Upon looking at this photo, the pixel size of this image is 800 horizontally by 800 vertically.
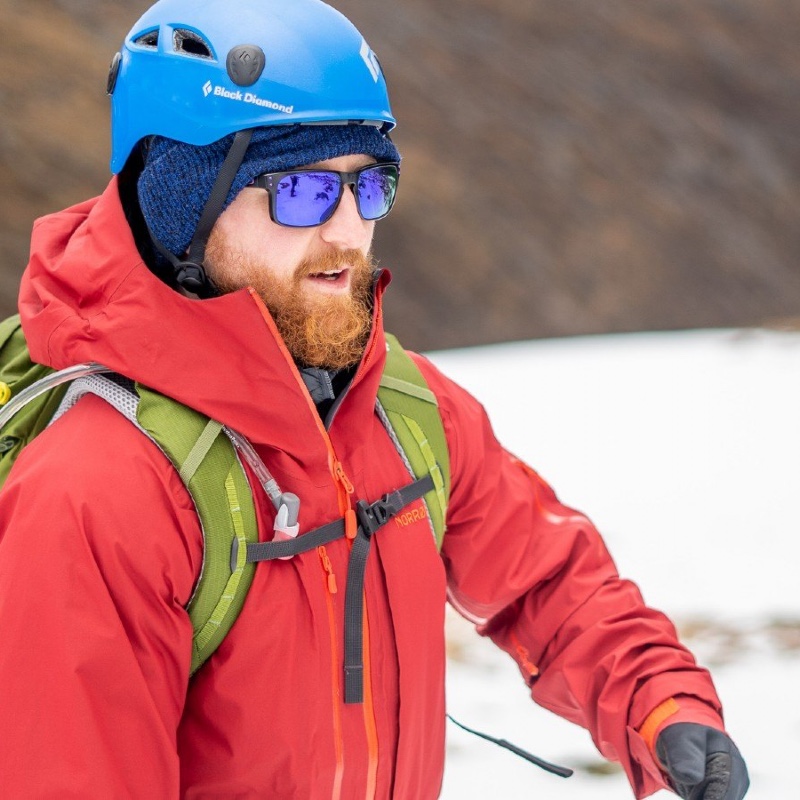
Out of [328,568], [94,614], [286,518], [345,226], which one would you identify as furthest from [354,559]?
[345,226]

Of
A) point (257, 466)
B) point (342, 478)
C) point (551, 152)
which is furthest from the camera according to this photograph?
point (551, 152)

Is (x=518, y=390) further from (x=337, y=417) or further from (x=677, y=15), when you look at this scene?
(x=677, y=15)

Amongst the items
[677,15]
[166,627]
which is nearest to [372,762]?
[166,627]

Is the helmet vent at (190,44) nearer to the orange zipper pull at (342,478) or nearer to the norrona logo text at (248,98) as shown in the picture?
the norrona logo text at (248,98)

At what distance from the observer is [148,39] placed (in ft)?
7.13

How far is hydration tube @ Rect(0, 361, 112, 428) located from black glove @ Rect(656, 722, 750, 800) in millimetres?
1207

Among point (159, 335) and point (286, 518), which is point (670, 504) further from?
point (159, 335)

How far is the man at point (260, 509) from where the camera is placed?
1.70m

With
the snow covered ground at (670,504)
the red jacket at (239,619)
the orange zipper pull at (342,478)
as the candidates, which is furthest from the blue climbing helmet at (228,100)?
the snow covered ground at (670,504)

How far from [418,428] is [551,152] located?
47.4 feet

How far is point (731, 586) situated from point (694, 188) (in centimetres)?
1290

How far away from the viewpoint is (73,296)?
6.38 feet

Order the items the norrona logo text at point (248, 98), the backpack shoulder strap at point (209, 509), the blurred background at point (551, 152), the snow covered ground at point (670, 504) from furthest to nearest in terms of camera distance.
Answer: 1. the blurred background at point (551, 152)
2. the snow covered ground at point (670, 504)
3. the norrona logo text at point (248, 98)
4. the backpack shoulder strap at point (209, 509)

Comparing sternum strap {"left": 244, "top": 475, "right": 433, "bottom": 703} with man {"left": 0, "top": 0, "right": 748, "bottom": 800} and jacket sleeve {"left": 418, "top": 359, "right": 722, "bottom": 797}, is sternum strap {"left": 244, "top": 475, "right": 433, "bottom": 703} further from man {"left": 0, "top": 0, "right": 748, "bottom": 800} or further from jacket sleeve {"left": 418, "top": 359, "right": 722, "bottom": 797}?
jacket sleeve {"left": 418, "top": 359, "right": 722, "bottom": 797}
